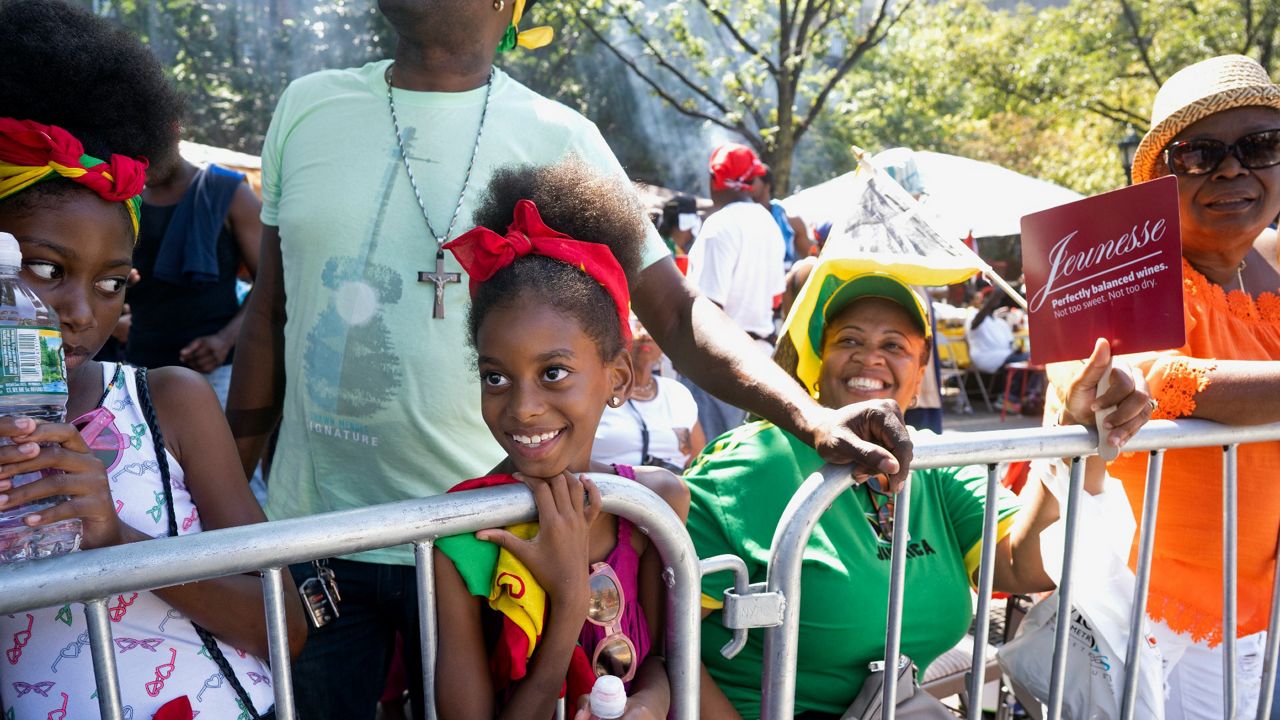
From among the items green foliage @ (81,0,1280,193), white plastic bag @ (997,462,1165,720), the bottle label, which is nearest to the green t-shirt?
white plastic bag @ (997,462,1165,720)

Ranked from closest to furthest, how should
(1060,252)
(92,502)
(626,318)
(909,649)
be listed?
(92,502), (626,318), (1060,252), (909,649)

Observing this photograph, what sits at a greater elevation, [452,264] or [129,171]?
[129,171]

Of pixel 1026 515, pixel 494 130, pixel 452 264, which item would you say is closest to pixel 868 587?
pixel 1026 515

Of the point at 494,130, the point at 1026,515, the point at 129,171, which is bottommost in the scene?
the point at 1026,515

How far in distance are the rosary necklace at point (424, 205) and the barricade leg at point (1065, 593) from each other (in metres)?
1.44

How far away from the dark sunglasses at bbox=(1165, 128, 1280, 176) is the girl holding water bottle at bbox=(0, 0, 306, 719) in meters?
2.48

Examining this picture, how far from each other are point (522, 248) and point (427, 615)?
67cm

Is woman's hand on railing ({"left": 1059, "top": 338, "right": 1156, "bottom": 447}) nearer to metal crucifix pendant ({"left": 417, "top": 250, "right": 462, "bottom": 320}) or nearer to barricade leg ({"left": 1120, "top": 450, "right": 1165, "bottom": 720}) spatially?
barricade leg ({"left": 1120, "top": 450, "right": 1165, "bottom": 720})

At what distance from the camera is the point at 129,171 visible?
1651mm

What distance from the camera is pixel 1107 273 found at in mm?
1999

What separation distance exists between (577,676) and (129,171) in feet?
3.88

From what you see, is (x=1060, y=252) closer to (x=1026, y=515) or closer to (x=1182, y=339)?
(x=1182, y=339)

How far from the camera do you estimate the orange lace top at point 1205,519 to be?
246 centimetres

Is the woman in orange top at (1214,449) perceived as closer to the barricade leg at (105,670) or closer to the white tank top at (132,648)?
the white tank top at (132,648)
